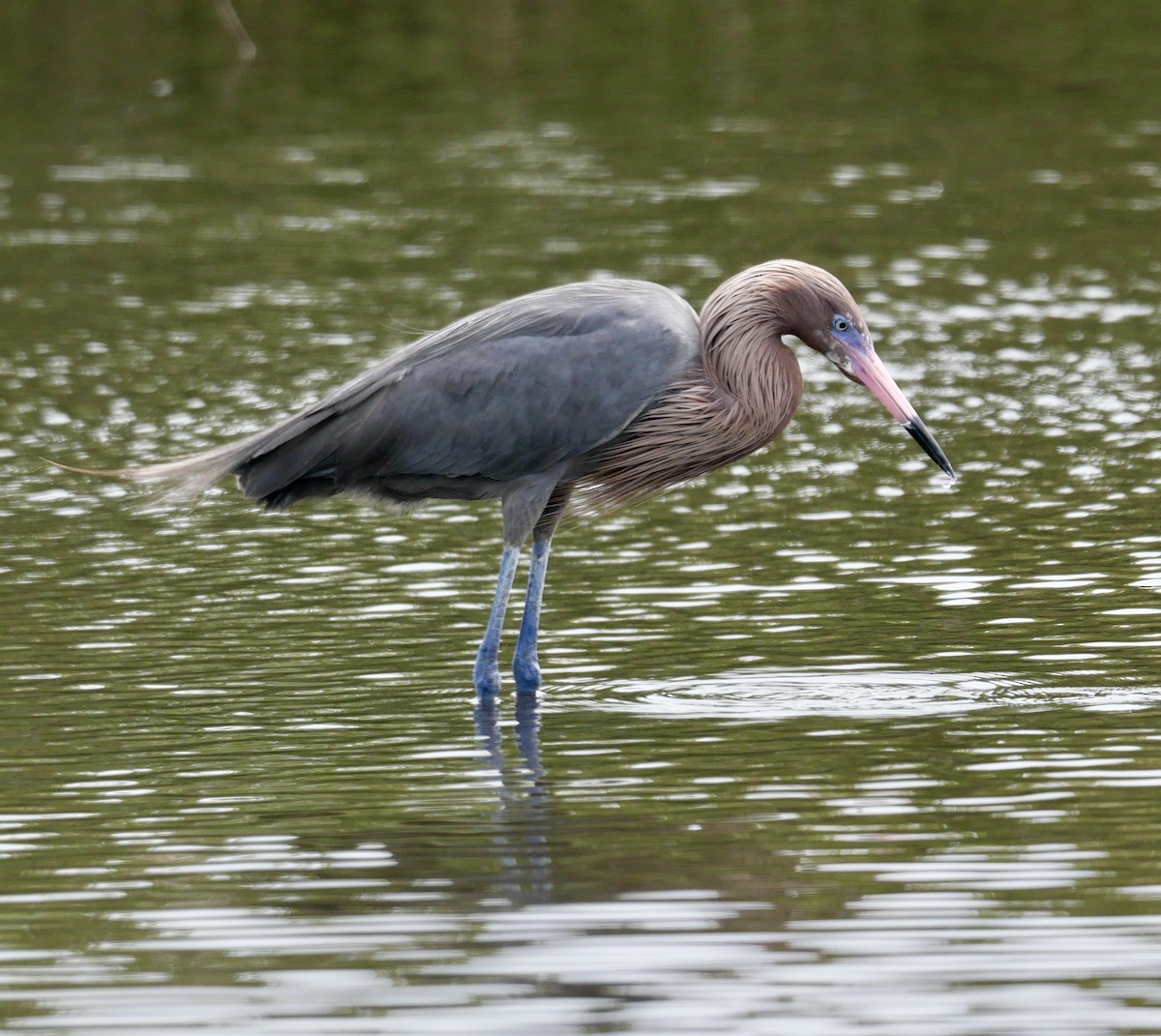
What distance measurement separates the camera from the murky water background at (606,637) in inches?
280

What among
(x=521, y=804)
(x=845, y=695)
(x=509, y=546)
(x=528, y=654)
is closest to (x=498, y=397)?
(x=509, y=546)

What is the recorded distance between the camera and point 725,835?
8.30 m

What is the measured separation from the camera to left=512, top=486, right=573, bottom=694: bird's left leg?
1056 cm

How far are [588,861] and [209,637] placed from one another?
12.6 ft

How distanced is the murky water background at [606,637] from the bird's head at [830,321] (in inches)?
49.0

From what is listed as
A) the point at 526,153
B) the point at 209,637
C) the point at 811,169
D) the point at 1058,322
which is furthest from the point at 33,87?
the point at 209,637

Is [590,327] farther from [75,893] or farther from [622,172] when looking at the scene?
[622,172]

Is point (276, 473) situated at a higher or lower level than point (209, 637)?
higher

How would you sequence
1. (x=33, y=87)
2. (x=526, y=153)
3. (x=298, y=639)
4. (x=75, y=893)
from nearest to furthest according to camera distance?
(x=75, y=893) → (x=298, y=639) → (x=526, y=153) → (x=33, y=87)

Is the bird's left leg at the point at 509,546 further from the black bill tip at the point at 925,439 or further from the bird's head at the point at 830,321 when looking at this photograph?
the black bill tip at the point at 925,439

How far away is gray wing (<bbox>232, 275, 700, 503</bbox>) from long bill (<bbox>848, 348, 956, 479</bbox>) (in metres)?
0.72

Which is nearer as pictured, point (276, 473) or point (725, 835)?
point (725, 835)

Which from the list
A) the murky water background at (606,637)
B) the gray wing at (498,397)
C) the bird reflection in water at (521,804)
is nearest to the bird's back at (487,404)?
the gray wing at (498,397)

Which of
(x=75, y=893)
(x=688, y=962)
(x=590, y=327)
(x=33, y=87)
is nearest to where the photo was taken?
(x=688, y=962)
